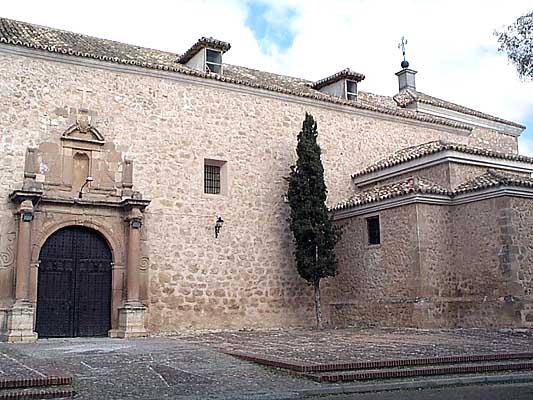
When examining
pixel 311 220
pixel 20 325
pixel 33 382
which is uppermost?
pixel 311 220

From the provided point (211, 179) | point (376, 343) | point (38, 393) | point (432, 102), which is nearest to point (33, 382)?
point (38, 393)

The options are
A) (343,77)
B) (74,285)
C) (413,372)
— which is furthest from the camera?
(343,77)

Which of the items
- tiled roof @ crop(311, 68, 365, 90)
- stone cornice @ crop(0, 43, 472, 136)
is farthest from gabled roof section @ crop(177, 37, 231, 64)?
tiled roof @ crop(311, 68, 365, 90)

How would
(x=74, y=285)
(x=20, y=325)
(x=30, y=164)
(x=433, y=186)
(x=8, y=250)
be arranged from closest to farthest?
(x=20, y=325)
(x=8, y=250)
(x=30, y=164)
(x=74, y=285)
(x=433, y=186)

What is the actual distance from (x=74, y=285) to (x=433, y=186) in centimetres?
884

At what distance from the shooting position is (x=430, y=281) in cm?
1412

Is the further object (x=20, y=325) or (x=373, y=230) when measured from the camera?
(x=373, y=230)

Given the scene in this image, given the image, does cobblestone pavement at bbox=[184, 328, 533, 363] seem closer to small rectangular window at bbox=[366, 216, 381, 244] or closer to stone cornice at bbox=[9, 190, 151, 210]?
small rectangular window at bbox=[366, 216, 381, 244]

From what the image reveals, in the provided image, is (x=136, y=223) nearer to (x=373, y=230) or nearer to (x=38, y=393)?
(x=373, y=230)

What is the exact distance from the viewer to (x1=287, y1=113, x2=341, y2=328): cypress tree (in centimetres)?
1524

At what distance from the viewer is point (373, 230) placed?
15.8 m

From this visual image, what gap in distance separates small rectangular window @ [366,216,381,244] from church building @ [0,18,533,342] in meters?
0.04

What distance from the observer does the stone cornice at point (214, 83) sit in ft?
45.0

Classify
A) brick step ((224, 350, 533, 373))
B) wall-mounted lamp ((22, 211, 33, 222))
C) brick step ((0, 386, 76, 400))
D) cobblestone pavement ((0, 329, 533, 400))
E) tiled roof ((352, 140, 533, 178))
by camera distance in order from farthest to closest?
1. tiled roof ((352, 140, 533, 178))
2. wall-mounted lamp ((22, 211, 33, 222))
3. brick step ((224, 350, 533, 373))
4. cobblestone pavement ((0, 329, 533, 400))
5. brick step ((0, 386, 76, 400))
